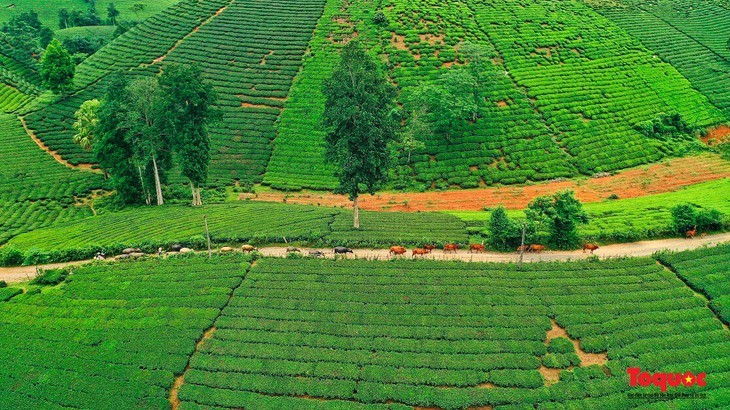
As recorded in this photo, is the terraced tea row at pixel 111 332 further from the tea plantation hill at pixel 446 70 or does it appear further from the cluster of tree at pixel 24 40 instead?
the cluster of tree at pixel 24 40

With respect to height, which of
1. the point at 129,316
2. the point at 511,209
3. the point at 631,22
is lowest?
the point at 511,209

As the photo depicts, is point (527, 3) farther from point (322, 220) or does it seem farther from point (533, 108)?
point (322, 220)

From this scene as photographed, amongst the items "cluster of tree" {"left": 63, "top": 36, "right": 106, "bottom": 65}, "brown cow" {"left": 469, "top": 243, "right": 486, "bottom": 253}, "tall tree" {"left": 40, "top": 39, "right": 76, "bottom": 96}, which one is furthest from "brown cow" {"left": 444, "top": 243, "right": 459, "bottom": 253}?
"cluster of tree" {"left": 63, "top": 36, "right": 106, "bottom": 65}

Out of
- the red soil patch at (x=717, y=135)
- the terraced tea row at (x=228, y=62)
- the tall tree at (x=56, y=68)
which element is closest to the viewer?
the red soil patch at (x=717, y=135)

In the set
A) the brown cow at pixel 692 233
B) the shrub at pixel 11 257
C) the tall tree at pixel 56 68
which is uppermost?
the tall tree at pixel 56 68

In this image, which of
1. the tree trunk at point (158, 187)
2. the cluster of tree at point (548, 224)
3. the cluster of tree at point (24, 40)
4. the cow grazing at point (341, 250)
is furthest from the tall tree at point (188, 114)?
the cluster of tree at point (24, 40)

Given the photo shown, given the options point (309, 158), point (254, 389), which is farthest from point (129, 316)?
point (309, 158)

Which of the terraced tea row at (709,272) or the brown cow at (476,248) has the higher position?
the terraced tea row at (709,272)
